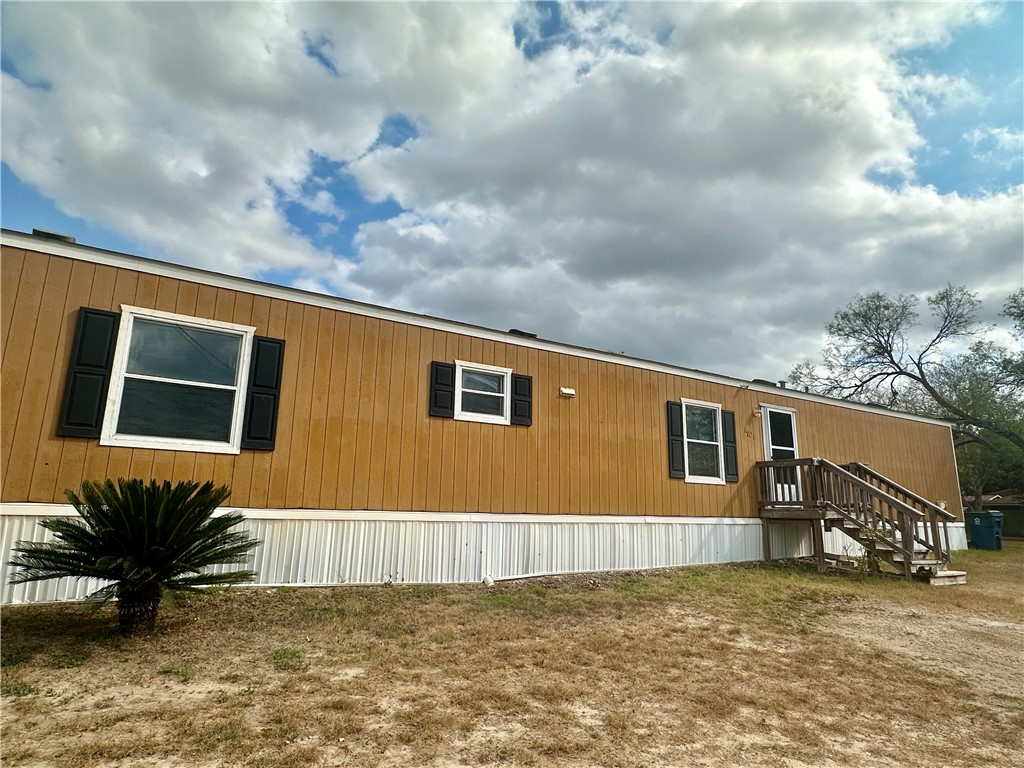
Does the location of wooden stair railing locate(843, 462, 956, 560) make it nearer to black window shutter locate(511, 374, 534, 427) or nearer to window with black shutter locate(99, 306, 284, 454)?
black window shutter locate(511, 374, 534, 427)

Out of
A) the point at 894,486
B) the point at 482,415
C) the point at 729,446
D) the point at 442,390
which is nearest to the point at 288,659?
the point at 442,390

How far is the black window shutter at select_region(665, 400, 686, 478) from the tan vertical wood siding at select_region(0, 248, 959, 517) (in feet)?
0.53

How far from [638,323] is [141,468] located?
24968 mm

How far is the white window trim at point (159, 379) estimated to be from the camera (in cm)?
527

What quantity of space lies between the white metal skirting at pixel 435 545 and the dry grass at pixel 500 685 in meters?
0.45

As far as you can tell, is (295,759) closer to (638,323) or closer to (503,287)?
(503,287)

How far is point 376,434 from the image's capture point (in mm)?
6598

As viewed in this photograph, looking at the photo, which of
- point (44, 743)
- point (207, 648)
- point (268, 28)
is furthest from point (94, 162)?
point (44, 743)

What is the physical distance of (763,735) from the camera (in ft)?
9.01

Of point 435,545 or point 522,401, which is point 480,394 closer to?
point 522,401

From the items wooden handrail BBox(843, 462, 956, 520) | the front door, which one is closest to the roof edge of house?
the front door

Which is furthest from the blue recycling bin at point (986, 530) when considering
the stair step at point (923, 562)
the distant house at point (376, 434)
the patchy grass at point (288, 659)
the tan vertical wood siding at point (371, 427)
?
the patchy grass at point (288, 659)

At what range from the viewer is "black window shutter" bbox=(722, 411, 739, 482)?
9.80 metres

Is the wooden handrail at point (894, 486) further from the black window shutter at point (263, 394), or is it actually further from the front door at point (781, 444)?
the black window shutter at point (263, 394)
